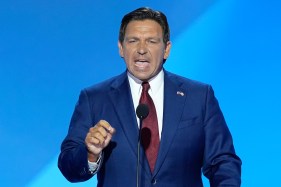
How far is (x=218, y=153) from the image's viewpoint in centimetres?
195

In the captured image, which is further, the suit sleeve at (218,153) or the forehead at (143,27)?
the forehead at (143,27)

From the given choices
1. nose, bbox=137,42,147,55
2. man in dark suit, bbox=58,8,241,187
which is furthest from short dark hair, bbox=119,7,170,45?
nose, bbox=137,42,147,55

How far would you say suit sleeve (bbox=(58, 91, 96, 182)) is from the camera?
71.6 inches

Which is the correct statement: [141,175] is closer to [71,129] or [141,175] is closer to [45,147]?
[71,129]

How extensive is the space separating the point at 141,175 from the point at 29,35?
1794 millimetres

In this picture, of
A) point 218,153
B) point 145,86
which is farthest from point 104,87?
point 218,153

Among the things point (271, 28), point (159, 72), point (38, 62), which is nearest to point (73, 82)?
point (38, 62)

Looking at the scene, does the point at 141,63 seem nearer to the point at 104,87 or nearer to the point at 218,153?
the point at 104,87

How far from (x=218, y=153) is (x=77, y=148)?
1.50ft

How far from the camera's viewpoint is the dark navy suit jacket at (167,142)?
1.89 meters

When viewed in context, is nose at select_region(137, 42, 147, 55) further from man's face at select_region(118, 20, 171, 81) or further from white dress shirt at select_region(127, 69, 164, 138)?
white dress shirt at select_region(127, 69, 164, 138)

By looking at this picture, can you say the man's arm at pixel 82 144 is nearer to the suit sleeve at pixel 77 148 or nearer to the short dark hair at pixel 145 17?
the suit sleeve at pixel 77 148

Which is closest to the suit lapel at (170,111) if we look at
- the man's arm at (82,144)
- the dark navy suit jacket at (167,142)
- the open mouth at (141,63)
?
the dark navy suit jacket at (167,142)

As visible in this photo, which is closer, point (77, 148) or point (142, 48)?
point (77, 148)
